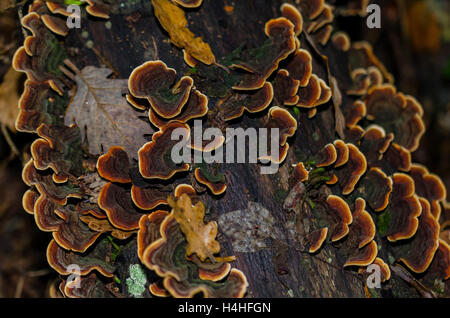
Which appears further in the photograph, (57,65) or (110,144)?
(57,65)

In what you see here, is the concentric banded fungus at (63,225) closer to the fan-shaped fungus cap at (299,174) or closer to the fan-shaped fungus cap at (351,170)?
the fan-shaped fungus cap at (299,174)

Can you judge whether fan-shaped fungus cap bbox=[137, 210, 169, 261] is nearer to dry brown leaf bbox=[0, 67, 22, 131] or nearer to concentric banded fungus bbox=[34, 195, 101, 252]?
concentric banded fungus bbox=[34, 195, 101, 252]

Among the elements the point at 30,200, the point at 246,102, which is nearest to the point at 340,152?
the point at 246,102

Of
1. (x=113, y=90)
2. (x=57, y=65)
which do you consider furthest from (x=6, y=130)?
(x=113, y=90)

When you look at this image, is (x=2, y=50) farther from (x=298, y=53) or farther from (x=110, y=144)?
(x=298, y=53)

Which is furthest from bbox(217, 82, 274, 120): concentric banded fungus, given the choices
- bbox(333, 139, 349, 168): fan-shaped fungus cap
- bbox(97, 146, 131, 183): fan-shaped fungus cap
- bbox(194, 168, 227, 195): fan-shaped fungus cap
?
bbox(97, 146, 131, 183): fan-shaped fungus cap

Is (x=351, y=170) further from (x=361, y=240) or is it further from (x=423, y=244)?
(x=423, y=244)
